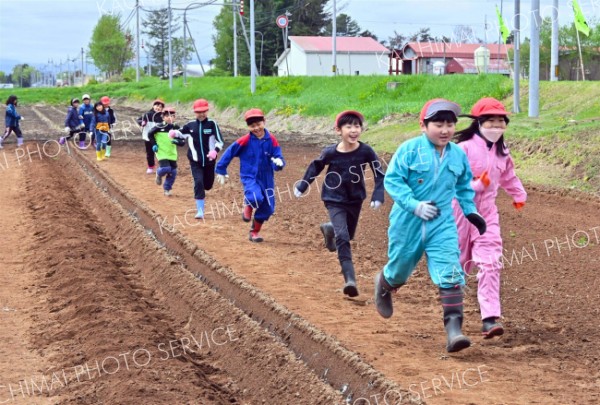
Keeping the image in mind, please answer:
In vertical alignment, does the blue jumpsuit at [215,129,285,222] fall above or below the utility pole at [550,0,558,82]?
below

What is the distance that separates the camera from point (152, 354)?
24.5ft

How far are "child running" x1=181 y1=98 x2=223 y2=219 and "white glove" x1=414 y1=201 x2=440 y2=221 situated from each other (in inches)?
297

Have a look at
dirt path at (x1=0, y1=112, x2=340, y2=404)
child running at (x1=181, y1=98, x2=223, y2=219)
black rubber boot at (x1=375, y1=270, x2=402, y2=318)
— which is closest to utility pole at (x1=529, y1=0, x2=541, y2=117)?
child running at (x1=181, y1=98, x2=223, y2=219)

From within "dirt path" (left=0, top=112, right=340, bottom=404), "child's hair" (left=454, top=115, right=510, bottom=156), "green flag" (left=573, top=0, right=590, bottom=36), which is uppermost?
"green flag" (left=573, top=0, right=590, bottom=36)

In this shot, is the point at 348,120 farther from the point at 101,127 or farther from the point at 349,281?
the point at 101,127

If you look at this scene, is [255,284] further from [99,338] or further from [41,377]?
[41,377]

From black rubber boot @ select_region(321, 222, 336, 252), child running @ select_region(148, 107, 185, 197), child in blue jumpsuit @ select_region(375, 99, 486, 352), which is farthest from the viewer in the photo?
child running @ select_region(148, 107, 185, 197)

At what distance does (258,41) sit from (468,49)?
1887cm

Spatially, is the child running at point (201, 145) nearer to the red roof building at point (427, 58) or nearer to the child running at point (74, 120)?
the child running at point (74, 120)

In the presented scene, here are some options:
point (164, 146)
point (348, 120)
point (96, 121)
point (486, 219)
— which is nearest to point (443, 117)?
point (486, 219)

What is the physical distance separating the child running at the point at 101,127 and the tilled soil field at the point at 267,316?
9068 millimetres

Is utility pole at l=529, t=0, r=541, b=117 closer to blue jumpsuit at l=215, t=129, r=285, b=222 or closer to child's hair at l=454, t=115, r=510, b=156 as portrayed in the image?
blue jumpsuit at l=215, t=129, r=285, b=222

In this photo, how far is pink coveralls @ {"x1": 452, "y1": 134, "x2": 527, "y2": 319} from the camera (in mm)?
7402

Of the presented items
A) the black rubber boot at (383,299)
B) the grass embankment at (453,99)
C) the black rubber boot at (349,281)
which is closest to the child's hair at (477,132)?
the black rubber boot at (383,299)
